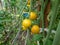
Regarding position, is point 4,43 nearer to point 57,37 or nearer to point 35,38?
point 35,38

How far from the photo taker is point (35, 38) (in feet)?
2.44

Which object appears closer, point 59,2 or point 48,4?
point 59,2

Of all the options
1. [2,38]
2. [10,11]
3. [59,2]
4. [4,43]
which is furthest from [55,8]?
[10,11]

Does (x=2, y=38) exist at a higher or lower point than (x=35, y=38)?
lower

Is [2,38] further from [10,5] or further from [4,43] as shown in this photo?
[10,5]

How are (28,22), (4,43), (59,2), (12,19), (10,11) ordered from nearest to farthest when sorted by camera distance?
(59,2) < (28,22) < (4,43) < (12,19) < (10,11)

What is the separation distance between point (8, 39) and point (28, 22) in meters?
1.13

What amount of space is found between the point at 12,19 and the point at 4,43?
318mm

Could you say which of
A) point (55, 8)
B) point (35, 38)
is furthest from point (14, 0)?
point (55, 8)

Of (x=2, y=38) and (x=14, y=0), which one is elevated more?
Answer: (x=14, y=0)

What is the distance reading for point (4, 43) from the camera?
1.69m

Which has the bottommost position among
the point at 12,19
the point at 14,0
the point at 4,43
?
the point at 4,43

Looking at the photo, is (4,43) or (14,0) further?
(14,0)

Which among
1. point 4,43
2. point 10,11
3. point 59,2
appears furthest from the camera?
point 10,11
